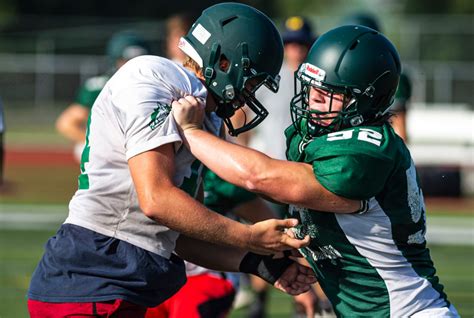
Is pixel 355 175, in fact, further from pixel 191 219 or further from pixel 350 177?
pixel 191 219

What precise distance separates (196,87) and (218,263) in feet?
2.62

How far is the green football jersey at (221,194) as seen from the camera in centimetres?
523

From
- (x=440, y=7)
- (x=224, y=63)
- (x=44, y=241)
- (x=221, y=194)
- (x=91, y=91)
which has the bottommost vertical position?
(x=440, y=7)

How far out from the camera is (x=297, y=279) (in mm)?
3992

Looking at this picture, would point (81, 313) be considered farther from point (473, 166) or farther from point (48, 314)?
point (473, 166)

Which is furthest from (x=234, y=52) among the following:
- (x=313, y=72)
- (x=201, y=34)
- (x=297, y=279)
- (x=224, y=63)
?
(x=297, y=279)

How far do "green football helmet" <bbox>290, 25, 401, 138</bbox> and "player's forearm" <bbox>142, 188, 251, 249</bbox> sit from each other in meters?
0.53

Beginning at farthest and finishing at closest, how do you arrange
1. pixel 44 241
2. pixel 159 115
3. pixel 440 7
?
pixel 440 7
pixel 44 241
pixel 159 115

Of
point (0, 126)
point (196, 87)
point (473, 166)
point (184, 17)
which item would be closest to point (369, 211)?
point (196, 87)

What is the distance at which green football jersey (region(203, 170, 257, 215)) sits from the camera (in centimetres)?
523

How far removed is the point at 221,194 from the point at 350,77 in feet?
5.74

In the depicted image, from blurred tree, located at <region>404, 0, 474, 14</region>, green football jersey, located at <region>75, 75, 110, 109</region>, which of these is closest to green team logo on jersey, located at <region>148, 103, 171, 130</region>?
green football jersey, located at <region>75, 75, 110, 109</region>

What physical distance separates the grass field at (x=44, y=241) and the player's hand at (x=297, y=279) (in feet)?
11.2

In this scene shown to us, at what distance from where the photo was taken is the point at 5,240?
10.7 meters
